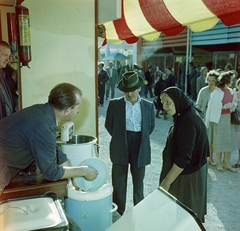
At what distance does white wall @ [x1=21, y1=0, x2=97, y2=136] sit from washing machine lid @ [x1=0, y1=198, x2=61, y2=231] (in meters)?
1.73

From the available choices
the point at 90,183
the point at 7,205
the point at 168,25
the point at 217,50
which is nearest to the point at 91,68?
the point at 168,25

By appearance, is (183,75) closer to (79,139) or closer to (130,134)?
(130,134)

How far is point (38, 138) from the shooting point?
6.51 feet

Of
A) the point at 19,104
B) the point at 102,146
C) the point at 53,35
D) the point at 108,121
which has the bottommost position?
the point at 102,146

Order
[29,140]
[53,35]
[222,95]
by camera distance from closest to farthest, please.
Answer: [29,140] → [53,35] → [222,95]

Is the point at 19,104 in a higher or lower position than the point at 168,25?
lower

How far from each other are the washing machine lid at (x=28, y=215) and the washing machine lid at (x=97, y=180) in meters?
0.57

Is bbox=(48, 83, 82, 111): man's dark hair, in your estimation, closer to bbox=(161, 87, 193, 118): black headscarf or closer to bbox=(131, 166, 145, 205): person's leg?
bbox=(161, 87, 193, 118): black headscarf

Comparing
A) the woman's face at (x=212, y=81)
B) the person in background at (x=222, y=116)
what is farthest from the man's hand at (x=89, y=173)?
the woman's face at (x=212, y=81)

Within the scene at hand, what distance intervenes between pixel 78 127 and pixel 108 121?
380 mm

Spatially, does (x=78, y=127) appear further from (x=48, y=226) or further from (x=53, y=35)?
(x=48, y=226)

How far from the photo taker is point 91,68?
3.59m

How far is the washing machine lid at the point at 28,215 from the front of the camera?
161 cm

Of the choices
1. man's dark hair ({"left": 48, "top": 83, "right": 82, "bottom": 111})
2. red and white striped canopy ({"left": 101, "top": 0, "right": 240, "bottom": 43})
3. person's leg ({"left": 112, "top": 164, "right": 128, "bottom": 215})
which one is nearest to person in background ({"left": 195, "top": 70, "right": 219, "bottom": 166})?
red and white striped canopy ({"left": 101, "top": 0, "right": 240, "bottom": 43})
